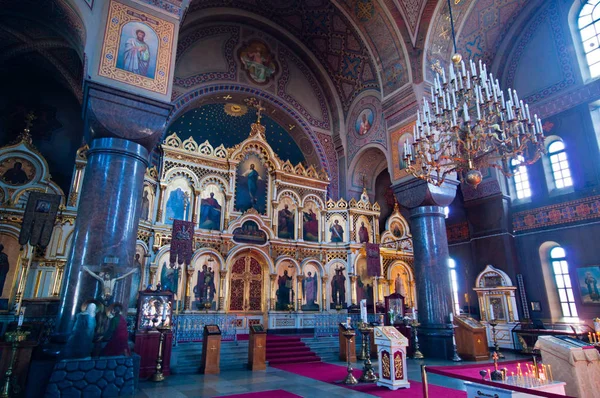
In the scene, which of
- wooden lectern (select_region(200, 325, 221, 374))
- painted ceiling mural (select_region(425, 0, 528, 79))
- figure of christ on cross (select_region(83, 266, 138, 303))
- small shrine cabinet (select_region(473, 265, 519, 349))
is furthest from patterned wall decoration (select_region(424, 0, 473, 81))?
figure of christ on cross (select_region(83, 266, 138, 303))

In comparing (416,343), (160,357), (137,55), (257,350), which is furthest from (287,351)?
(137,55)

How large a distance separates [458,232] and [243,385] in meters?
12.4

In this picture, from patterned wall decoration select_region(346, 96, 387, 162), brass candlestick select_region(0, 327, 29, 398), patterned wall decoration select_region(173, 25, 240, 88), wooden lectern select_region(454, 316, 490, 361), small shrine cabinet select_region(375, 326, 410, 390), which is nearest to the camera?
brass candlestick select_region(0, 327, 29, 398)

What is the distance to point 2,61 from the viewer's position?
456 inches

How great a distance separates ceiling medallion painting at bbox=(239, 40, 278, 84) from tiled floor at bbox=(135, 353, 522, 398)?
12.0 meters

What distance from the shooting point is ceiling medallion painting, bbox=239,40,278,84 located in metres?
15.7

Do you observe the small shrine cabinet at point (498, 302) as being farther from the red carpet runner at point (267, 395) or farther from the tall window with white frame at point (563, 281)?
the red carpet runner at point (267, 395)

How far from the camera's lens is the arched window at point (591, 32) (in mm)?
12438

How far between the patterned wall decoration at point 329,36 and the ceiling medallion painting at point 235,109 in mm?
3812

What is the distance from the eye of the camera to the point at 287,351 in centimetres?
1015

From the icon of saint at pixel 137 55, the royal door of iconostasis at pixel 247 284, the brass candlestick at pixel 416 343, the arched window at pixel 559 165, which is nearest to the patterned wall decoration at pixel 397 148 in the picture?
the brass candlestick at pixel 416 343

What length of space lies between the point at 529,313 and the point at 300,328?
319 inches

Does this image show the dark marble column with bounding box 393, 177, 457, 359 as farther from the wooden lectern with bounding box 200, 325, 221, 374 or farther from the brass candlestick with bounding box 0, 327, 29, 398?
the brass candlestick with bounding box 0, 327, 29, 398

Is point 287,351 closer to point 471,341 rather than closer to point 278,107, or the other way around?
point 471,341
